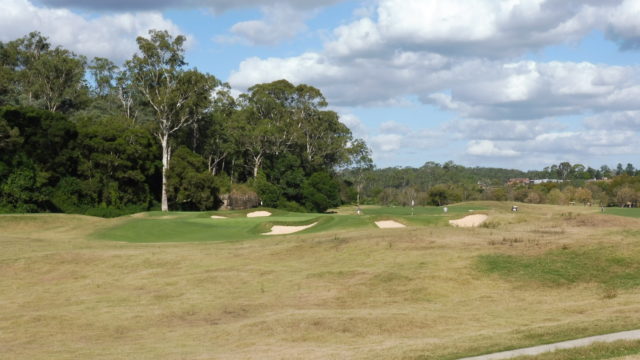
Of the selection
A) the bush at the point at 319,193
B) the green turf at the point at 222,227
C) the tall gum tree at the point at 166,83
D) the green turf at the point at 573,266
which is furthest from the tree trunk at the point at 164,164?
the green turf at the point at 573,266

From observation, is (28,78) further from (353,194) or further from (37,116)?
(353,194)

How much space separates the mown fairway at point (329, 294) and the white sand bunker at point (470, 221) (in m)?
7.79

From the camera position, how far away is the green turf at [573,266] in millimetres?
25438

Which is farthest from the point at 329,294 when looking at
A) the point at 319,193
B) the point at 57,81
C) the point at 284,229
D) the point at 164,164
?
the point at 57,81

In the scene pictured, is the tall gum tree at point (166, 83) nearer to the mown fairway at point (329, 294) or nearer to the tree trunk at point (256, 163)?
the tree trunk at point (256, 163)

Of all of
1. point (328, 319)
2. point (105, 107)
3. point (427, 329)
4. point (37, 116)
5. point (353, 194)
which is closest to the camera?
point (427, 329)

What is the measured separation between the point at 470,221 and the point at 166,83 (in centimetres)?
5101

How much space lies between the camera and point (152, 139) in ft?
277

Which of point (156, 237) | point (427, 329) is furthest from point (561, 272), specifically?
point (156, 237)

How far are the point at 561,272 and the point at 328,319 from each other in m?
11.0

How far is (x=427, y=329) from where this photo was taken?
19.3 meters

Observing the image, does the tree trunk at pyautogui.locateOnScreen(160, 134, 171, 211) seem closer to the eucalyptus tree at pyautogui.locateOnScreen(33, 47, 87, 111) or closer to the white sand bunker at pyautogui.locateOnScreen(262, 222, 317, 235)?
the eucalyptus tree at pyautogui.locateOnScreen(33, 47, 87, 111)

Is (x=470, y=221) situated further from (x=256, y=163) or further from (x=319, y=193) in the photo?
(x=256, y=163)

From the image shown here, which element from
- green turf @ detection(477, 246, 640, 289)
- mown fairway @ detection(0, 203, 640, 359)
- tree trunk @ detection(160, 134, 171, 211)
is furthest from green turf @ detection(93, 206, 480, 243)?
tree trunk @ detection(160, 134, 171, 211)
